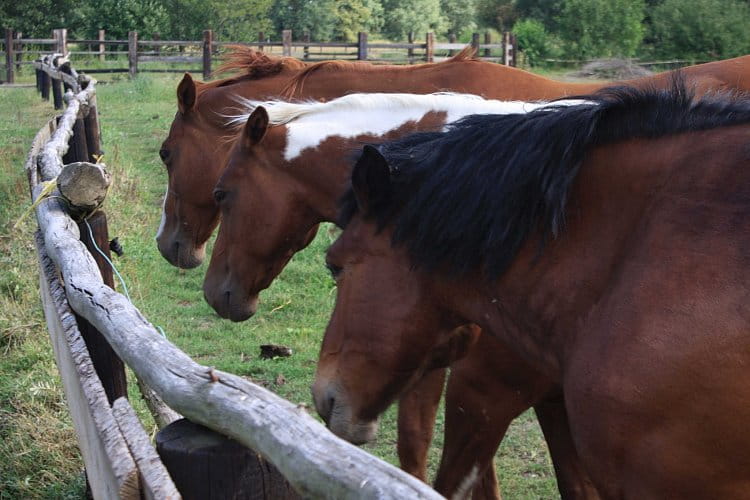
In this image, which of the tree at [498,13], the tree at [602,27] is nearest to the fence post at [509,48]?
the tree at [602,27]

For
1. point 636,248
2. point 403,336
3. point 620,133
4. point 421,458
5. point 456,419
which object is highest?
point 620,133

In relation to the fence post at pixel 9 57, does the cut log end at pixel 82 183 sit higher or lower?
lower

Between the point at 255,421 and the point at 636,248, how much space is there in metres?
1.02

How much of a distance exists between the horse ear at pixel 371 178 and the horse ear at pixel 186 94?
2945 millimetres

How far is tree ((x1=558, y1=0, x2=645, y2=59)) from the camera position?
29.7m

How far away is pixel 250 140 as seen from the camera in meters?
3.96

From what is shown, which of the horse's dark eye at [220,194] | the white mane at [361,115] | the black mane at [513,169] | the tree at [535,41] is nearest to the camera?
the black mane at [513,169]

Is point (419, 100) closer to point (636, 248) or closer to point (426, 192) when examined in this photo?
point (426, 192)

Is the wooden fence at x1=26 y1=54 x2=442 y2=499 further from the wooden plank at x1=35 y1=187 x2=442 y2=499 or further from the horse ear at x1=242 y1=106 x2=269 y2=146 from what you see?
the horse ear at x1=242 y1=106 x2=269 y2=146

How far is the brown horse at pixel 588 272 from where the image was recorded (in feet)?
6.13

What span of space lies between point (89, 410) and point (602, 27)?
99.9 ft

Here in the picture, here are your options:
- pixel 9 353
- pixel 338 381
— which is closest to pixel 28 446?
pixel 9 353

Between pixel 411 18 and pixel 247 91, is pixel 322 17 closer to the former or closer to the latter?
pixel 411 18

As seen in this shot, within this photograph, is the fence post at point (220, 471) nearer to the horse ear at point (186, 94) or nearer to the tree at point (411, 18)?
the horse ear at point (186, 94)
